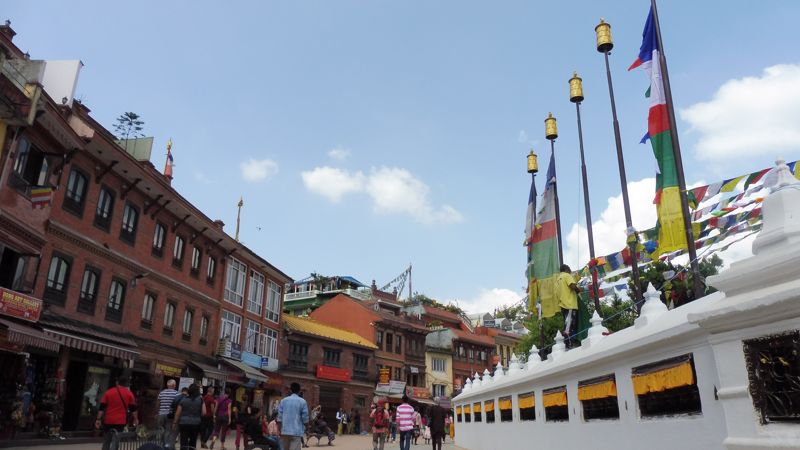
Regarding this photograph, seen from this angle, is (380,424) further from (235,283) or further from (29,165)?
(235,283)

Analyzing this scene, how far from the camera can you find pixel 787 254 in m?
4.53

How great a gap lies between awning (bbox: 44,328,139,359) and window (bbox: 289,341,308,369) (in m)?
18.1

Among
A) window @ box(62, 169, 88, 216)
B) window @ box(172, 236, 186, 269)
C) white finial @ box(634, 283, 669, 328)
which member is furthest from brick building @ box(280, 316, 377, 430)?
white finial @ box(634, 283, 669, 328)

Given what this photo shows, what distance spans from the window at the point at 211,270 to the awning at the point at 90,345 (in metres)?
8.64

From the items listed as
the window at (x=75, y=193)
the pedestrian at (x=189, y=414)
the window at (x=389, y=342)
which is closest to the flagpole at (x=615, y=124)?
the pedestrian at (x=189, y=414)

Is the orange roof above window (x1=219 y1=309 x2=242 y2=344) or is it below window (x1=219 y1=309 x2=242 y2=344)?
above

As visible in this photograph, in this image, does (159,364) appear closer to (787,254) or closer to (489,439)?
(489,439)

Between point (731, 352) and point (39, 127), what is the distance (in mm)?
18659

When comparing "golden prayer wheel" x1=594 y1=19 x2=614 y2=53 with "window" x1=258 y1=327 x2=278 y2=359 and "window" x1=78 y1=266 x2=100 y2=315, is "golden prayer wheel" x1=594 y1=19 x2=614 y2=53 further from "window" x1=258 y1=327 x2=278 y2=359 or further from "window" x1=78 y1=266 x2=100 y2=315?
"window" x1=258 y1=327 x2=278 y2=359

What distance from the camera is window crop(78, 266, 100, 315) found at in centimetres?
1977

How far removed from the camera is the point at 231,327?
31.6 metres

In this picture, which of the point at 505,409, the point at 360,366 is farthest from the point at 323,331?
the point at 505,409

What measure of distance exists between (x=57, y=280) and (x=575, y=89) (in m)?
18.9

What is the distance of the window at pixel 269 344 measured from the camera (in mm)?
35188
